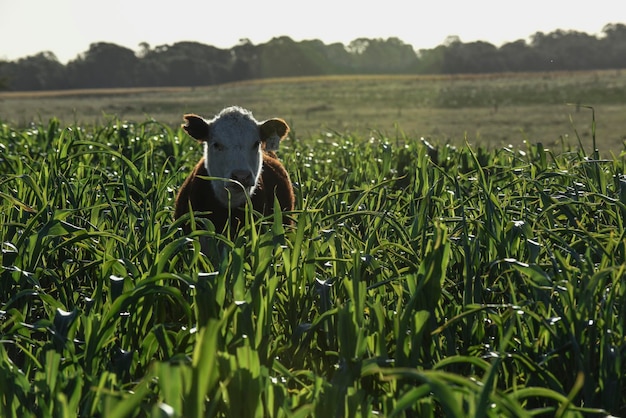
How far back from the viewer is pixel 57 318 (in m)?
2.57

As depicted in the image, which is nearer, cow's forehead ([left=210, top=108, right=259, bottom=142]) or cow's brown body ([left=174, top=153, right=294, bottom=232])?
cow's brown body ([left=174, top=153, right=294, bottom=232])

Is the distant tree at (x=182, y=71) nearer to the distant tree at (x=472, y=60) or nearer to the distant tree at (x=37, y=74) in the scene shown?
the distant tree at (x=37, y=74)

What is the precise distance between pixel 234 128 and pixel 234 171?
2.40ft

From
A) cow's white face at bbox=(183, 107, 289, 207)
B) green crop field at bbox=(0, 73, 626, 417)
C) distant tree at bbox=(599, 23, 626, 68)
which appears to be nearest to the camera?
green crop field at bbox=(0, 73, 626, 417)

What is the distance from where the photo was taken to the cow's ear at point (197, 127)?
6.27 meters

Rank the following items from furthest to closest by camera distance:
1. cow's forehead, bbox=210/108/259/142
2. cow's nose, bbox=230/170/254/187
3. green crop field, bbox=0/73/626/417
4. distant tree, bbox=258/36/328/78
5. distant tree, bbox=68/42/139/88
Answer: distant tree, bbox=258/36/328/78, distant tree, bbox=68/42/139/88, cow's forehead, bbox=210/108/259/142, cow's nose, bbox=230/170/254/187, green crop field, bbox=0/73/626/417

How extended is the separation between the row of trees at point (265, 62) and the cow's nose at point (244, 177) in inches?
3758

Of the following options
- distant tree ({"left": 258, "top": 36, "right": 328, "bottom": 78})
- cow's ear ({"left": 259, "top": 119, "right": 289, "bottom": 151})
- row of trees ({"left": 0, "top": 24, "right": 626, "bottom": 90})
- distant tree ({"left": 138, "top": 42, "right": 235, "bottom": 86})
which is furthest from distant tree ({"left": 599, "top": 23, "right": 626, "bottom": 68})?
cow's ear ({"left": 259, "top": 119, "right": 289, "bottom": 151})

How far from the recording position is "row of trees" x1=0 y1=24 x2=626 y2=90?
101 meters

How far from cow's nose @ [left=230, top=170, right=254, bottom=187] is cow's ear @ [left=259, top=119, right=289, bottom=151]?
33.9 inches

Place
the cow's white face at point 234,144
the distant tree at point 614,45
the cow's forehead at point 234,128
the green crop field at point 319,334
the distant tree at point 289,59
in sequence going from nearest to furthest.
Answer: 1. the green crop field at point 319,334
2. the cow's white face at point 234,144
3. the cow's forehead at point 234,128
4. the distant tree at point 614,45
5. the distant tree at point 289,59

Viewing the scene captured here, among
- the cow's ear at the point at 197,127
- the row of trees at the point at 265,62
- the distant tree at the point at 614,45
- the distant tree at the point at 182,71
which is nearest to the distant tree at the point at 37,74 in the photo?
the row of trees at the point at 265,62

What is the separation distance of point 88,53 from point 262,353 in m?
116

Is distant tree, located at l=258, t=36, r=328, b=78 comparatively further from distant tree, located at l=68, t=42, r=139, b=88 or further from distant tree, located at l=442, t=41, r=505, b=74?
distant tree, located at l=442, t=41, r=505, b=74
